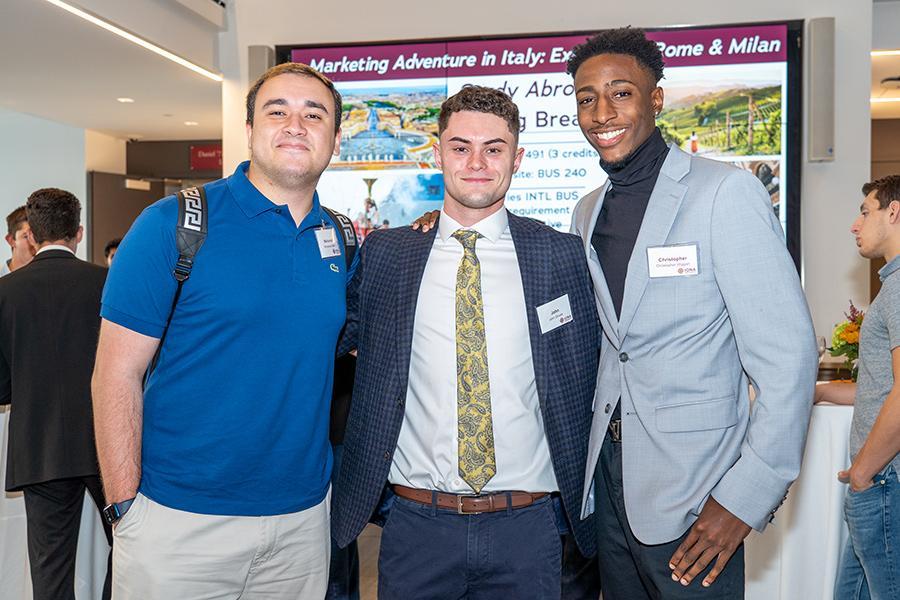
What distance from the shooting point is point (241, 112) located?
21.4 ft

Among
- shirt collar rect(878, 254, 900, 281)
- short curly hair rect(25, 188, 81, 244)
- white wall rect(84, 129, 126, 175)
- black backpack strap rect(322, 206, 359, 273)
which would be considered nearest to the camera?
black backpack strap rect(322, 206, 359, 273)

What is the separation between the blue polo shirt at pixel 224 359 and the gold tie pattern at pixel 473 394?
1.23 ft

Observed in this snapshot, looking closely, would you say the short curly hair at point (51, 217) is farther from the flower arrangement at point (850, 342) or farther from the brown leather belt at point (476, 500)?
the flower arrangement at point (850, 342)

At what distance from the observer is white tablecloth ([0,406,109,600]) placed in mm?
3861

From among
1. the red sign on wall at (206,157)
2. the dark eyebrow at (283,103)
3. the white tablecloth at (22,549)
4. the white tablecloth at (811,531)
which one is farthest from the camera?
the red sign on wall at (206,157)

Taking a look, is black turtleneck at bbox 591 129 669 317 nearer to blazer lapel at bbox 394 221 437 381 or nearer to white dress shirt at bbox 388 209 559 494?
white dress shirt at bbox 388 209 559 494

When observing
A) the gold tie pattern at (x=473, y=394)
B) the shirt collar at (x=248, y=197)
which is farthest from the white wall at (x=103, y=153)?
the gold tie pattern at (x=473, y=394)

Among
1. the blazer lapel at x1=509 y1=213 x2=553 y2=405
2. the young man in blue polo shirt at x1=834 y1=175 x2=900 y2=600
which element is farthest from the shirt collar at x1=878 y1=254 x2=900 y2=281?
the blazer lapel at x1=509 y1=213 x2=553 y2=405

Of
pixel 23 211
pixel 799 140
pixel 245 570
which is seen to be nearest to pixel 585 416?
pixel 245 570

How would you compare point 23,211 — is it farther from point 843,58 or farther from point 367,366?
point 843,58

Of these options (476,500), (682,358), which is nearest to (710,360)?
(682,358)

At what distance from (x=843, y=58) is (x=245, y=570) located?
5.53 meters

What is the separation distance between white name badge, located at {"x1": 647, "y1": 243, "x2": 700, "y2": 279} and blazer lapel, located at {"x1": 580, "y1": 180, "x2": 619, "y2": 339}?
17 centimetres

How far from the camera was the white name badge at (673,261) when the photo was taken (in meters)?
1.96
